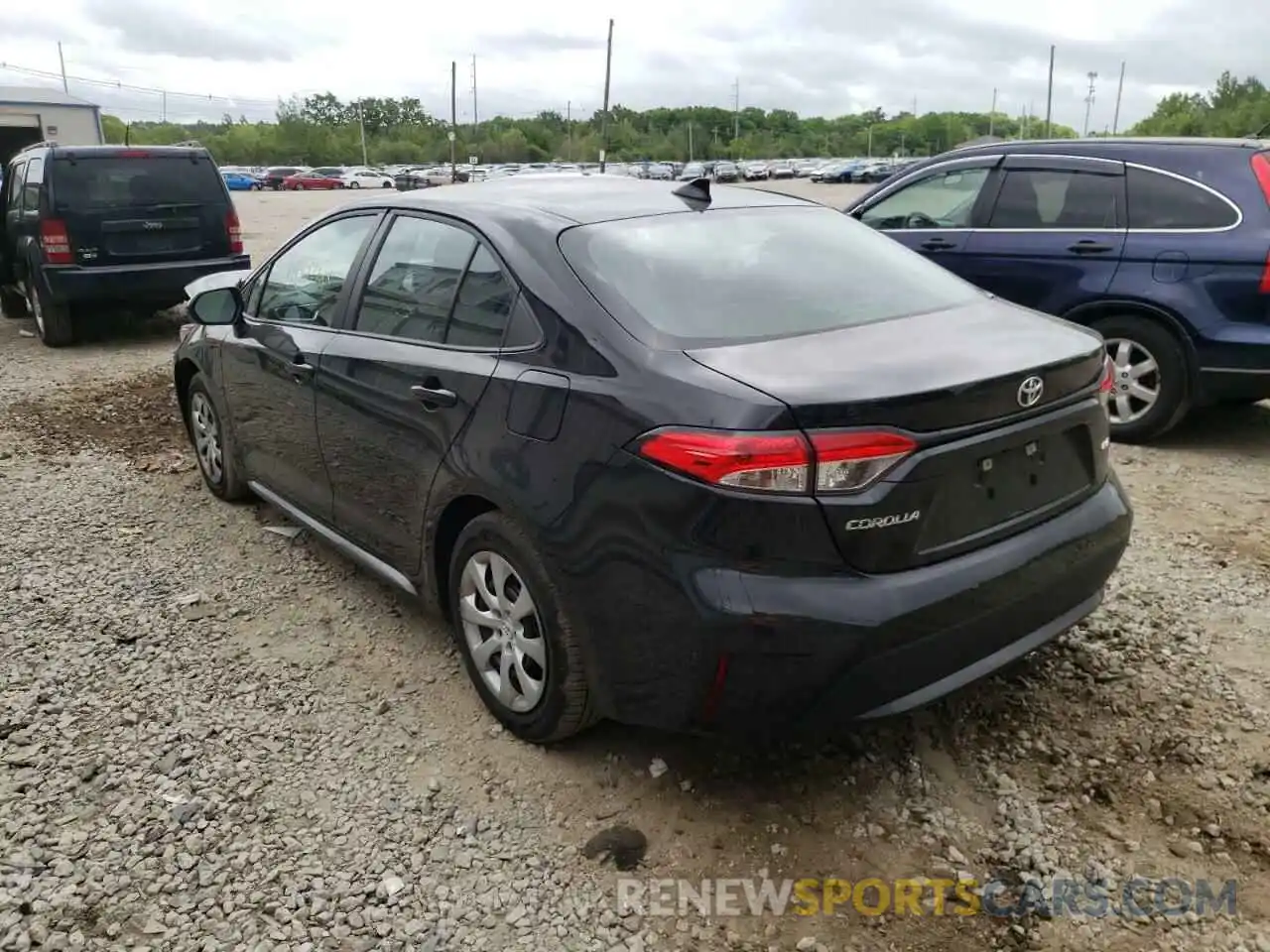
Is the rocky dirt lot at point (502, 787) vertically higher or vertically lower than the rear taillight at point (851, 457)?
lower

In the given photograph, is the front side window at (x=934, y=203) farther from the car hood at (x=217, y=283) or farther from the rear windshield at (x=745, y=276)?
the car hood at (x=217, y=283)

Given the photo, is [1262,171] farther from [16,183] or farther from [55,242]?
[16,183]

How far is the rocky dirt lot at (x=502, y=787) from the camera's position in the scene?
2.45 m

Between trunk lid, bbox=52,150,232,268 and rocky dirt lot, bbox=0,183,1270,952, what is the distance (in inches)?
226

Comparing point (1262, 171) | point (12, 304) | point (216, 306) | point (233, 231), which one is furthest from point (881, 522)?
point (12, 304)

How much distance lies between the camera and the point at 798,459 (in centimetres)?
229

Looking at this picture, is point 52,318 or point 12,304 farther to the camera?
point 12,304

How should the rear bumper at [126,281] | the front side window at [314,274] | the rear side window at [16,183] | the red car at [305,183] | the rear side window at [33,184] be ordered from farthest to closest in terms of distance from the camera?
1. the red car at [305,183]
2. the rear side window at [16,183]
3. the rear side window at [33,184]
4. the rear bumper at [126,281]
5. the front side window at [314,274]

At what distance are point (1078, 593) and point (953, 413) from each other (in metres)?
0.82

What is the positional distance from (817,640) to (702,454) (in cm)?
50

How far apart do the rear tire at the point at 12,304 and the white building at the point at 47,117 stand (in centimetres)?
1013

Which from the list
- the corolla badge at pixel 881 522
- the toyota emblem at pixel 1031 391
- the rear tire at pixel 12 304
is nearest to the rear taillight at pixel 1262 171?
the toyota emblem at pixel 1031 391

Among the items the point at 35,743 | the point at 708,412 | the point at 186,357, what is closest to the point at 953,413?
the point at 708,412

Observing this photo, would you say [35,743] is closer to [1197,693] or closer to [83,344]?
[1197,693]
